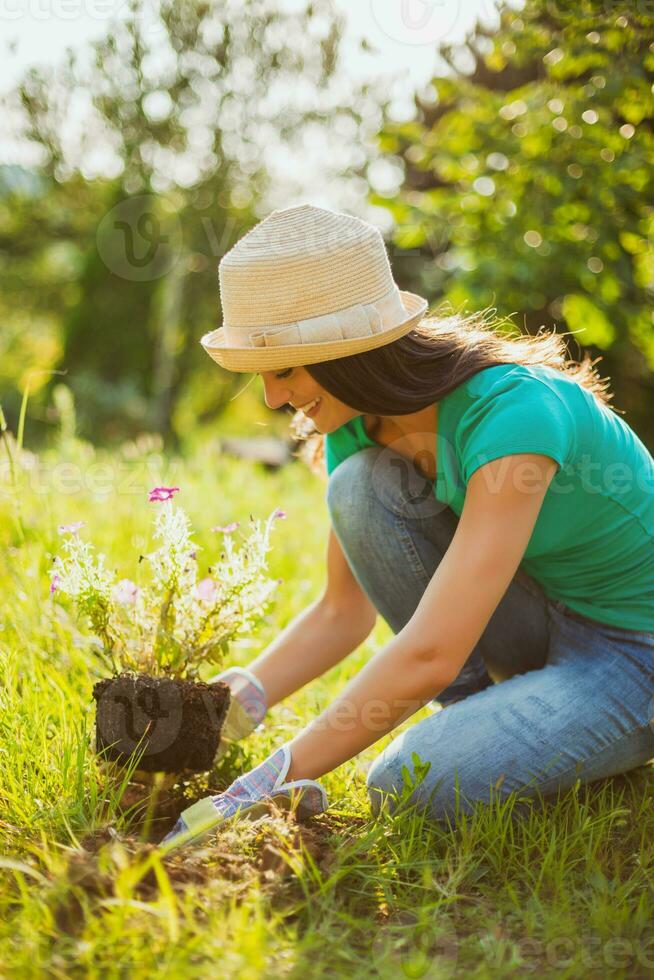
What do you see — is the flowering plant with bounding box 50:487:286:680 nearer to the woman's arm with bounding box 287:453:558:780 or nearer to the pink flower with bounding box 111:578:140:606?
the pink flower with bounding box 111:578:140:606

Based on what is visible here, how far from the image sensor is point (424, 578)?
78.2 inches

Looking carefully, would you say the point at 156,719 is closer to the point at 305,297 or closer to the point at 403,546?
the point at 403,546

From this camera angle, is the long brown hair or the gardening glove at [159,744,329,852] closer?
the gardening glove at [159,744,329,852]

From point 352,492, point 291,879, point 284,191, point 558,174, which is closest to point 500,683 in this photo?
point 352,492

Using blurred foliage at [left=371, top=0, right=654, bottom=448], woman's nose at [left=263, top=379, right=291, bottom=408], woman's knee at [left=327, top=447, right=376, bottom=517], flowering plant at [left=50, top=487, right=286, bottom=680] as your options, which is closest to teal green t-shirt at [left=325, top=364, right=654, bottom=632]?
woman's knee at [left=327, top=447, right=376, bottom=517]

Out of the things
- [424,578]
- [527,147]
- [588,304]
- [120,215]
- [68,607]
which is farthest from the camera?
[120,215]

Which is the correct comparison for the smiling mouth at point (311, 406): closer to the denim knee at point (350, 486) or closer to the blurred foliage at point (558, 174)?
the denim knee at point (350, 486)

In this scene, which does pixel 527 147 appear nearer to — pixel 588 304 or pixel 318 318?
pixel 588 304

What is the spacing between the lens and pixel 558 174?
337cm

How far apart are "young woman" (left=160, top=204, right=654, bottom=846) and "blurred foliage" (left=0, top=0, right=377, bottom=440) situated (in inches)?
299

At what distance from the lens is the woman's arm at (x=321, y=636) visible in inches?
83.3

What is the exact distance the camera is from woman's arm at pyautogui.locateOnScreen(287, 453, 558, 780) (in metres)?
1.60

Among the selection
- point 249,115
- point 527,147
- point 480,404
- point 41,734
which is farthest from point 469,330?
point 249,115

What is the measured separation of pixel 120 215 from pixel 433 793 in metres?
10.4
